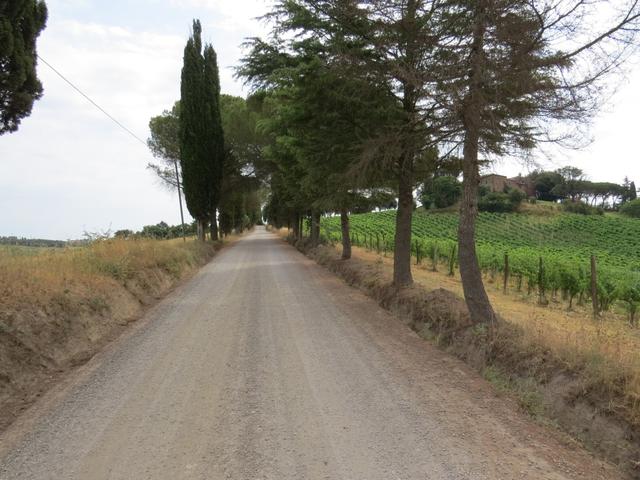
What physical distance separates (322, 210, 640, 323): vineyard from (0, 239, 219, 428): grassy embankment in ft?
41.5

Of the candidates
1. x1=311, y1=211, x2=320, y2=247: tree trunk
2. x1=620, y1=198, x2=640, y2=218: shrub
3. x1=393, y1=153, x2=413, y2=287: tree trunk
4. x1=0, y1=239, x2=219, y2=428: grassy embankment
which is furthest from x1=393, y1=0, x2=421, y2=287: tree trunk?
x1=620, y1=198, x2=640, y2=218: shrub

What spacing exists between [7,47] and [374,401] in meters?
7.19

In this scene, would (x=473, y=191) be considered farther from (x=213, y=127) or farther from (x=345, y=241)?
(x=213, y=127)

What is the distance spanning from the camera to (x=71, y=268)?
9.30 m

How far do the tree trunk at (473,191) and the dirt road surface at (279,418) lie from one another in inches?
39.4

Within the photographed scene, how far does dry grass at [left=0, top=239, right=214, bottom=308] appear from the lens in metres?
6.92

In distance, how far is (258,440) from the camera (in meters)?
3.92

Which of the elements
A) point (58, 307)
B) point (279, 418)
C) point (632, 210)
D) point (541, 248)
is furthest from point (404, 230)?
point (632, 210)

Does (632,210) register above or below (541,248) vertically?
above

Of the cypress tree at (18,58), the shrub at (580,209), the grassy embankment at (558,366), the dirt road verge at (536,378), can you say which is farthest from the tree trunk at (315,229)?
the shrub at (580,209)

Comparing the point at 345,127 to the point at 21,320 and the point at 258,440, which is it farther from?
the point at 258,440

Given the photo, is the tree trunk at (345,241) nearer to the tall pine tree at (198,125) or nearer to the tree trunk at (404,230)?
the tree trunk at (404,230)

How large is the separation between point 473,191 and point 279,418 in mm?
4807

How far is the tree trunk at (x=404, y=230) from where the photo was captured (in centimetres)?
1136
